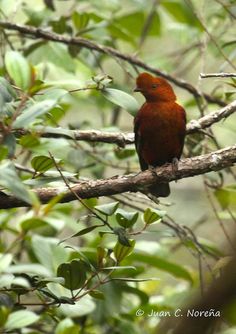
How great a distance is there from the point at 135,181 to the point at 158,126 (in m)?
1.19

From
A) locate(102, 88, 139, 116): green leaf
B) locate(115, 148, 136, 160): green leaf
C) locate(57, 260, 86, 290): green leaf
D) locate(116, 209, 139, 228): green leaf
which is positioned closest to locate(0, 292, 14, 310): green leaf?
locate(57, 260, 86, 290): green leaf

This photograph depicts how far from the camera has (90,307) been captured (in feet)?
9.72

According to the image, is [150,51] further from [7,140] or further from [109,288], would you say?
[7,140]

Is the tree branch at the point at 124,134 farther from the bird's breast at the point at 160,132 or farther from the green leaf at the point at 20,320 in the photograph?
the green leaf at the point at 20,320

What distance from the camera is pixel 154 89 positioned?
4082 millimetres

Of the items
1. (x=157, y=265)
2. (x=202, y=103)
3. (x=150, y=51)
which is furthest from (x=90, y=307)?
(x=150, y=51)

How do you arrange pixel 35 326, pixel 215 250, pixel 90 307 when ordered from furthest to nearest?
pixel 215 250
pixel 35 326
pixel 90 307

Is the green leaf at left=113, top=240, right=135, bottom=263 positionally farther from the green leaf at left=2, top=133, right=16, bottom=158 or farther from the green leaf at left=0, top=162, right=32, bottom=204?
the green leaf at left=0, top=162, right=32, bottom=204

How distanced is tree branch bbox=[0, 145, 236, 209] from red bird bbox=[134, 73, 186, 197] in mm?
930

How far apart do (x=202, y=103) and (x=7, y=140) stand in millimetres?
2612

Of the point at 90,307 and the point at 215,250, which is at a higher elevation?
the point at 90,307

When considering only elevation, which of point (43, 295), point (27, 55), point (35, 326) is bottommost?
point (35, 326)

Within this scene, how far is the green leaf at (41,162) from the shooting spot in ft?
8.11

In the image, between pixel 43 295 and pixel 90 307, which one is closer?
pixel 43 295
